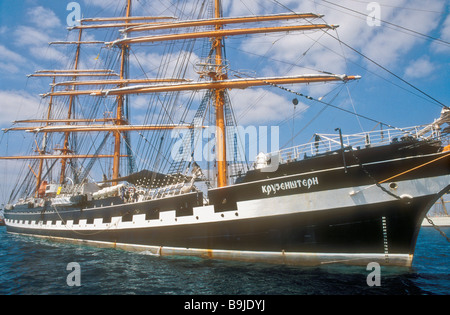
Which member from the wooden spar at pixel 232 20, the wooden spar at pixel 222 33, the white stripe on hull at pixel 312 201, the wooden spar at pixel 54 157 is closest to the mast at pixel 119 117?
the wooden spar at pixel 54 157

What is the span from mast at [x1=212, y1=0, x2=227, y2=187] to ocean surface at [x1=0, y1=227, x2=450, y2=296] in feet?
13.5

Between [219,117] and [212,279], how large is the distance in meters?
8.49

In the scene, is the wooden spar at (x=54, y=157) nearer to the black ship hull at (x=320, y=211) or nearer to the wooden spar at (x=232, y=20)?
the wooden spar at (x=232, y=20)

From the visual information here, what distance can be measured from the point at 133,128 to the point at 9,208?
20839 millimetres

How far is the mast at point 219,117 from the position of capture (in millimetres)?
12859

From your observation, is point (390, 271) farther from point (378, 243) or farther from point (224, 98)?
point (224, 98)

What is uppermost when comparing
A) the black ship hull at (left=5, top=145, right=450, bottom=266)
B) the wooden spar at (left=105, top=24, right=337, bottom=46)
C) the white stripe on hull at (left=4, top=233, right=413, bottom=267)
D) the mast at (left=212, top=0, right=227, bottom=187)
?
the wooden spar at (left=105, top=24, right=337, bottom=46)

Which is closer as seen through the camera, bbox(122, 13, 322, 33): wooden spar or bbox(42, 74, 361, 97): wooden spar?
bbox(42, 74, 361, 97): wooden spar

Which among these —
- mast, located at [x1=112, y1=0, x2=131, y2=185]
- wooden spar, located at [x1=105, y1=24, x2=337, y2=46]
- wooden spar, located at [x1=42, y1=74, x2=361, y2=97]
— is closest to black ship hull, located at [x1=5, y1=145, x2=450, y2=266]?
wooden spar, located at [x1=42, y1=74, x2=361, y2=97]

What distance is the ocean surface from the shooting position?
22.7ft

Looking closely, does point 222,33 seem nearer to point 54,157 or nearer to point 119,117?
point 119,117

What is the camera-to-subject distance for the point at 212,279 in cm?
811

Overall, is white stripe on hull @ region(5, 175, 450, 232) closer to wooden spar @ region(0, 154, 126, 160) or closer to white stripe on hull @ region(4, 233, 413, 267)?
white stripe on hull @ region(4, 233, 413, 267)

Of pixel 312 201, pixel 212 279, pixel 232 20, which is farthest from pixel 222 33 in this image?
pixel 212 279
